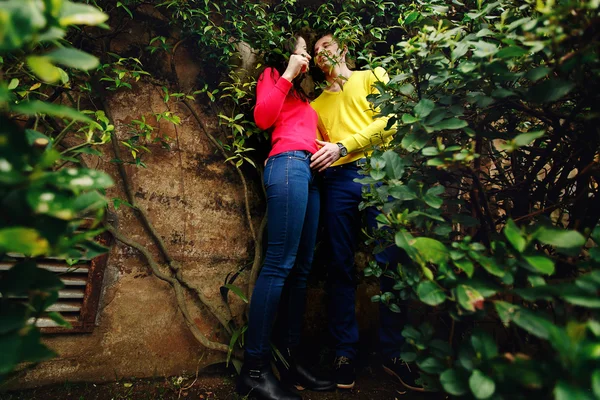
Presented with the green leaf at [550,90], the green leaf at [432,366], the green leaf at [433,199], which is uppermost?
the green leaf at [550,90]

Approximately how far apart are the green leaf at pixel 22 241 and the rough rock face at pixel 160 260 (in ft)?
4.65

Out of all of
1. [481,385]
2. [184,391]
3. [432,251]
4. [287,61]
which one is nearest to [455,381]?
[481,385]

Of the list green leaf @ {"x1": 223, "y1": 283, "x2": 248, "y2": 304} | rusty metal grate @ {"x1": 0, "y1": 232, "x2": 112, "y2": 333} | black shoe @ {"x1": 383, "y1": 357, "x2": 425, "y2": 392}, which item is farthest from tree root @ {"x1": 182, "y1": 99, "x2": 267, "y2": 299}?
black shoe @ {"x1": 383, "y1": 357, "x2": 425, "y2": 392}

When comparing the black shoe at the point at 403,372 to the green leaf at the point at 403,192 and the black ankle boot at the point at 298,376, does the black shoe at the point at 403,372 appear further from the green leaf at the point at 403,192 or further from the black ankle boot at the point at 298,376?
the green leaf at the point at 403,192

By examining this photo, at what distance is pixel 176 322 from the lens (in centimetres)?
184

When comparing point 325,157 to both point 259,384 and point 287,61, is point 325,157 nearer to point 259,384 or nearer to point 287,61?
point 287,61

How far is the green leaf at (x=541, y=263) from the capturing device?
2.19ft

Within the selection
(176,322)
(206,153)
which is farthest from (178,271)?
(206,153)

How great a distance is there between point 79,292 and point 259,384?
1049 mm

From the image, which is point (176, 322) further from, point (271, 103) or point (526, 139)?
point (526, 139)

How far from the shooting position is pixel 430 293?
78 cm

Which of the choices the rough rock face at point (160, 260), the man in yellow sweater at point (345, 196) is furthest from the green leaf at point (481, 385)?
the rough rock face at point (160, 260)

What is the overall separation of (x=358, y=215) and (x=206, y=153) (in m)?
1.05

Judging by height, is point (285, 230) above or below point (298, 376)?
above
